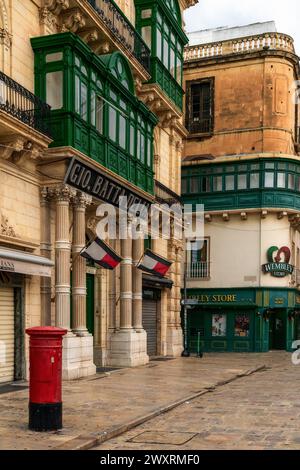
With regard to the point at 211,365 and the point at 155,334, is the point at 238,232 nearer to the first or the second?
the point at 155,334

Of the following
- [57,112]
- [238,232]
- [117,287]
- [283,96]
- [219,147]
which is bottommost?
[117,287]

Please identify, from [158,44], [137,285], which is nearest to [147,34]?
[158,44]

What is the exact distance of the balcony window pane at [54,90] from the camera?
16922mm

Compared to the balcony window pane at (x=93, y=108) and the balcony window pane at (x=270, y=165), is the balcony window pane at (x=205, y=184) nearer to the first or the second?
the balcony window pane at (x=270, y=165)

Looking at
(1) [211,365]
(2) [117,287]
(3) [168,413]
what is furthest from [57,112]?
(1) [211,365]

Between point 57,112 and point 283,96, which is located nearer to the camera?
point 57,112

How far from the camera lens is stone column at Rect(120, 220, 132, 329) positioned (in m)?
21.1

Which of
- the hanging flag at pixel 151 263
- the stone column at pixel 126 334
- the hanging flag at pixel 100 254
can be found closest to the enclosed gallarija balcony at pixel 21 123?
the hanging flag at pixel 100 254

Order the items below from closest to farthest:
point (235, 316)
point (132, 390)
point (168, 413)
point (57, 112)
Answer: point (168, 413), point (132, 390), point (57, 112), point (235, 316)

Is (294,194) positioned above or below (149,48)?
below

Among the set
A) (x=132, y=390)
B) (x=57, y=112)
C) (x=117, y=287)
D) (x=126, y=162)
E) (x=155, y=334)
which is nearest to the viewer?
(x=132, y=390)

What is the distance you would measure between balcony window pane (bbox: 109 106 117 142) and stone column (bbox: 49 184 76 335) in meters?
2.92

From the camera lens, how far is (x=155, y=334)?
26.1m

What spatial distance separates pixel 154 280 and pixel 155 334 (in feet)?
8.59
